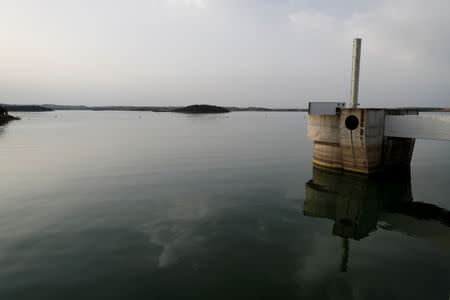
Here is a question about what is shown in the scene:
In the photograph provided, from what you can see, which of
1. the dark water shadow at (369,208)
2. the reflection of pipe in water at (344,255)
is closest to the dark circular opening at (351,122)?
the dark water shadow at (369,208)

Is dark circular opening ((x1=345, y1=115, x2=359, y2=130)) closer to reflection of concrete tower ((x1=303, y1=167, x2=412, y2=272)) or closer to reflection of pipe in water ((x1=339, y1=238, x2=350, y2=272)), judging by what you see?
reflection of concrete tower ((x1=303, y1=167, x2=412, y2=272))

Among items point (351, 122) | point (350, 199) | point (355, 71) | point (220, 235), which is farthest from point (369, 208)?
point (355, 71)

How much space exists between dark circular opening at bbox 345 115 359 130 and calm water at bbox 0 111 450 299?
4.31 meters

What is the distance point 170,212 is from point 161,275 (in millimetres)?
5859

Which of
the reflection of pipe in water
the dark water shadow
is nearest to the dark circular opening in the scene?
the dark water shadow

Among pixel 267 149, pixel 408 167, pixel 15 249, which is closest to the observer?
pixel 15 249

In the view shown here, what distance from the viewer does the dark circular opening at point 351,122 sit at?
2245cm

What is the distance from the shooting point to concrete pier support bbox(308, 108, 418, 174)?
71.9ft

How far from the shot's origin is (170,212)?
15.0 metres

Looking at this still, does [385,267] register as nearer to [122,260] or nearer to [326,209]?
[326,209]

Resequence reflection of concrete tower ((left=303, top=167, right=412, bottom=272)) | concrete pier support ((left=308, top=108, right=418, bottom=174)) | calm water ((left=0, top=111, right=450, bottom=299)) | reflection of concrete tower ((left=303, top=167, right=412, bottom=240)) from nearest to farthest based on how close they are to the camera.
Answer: calm water ((left=0, top=111, right=450, bottom=299)) → reflection of concrete tower ((left=303, top=167, right=412, bottom=272)) → reflection of concrete tower ((left=303, top=167, right=412, bottom=240)) → concrete pier support ((left=308, top=108, right=418, bottom=174))

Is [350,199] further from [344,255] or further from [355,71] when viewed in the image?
[355,71]

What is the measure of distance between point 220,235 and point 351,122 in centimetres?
1637

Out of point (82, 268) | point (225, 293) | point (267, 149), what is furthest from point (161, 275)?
point (267, 149)
